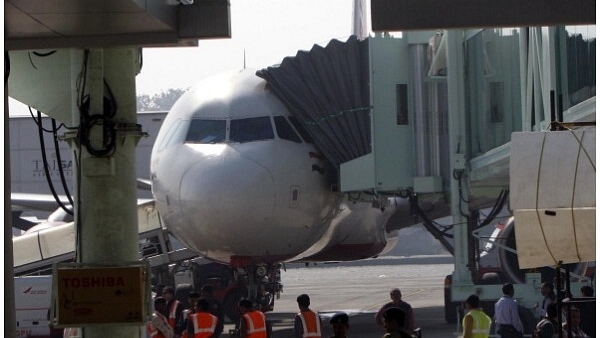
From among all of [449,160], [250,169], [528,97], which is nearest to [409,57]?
[449,160]

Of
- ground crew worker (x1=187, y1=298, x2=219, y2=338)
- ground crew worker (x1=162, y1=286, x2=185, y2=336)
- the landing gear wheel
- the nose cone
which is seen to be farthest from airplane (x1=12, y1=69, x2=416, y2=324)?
ground crew worker (x1=187, y1=298, x2=219, y2=338)

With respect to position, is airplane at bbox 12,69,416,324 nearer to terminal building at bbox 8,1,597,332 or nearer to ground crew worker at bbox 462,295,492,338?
terminal building at bbox 8,1,597,332

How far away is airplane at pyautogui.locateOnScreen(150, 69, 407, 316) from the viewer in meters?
17.8

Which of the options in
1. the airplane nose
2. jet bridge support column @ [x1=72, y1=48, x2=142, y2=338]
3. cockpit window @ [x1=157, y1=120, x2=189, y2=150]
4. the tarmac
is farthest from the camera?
the tarmac

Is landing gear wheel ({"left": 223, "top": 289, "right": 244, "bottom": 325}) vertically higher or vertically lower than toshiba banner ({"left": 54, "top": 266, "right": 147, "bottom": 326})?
lower

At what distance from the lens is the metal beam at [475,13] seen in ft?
21.8

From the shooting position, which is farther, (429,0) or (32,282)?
(32,282)

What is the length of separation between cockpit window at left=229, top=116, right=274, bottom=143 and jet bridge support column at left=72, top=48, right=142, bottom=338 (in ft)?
31.6

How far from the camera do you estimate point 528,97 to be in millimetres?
14055

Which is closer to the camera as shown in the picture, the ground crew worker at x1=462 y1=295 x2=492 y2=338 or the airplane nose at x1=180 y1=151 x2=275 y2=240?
the ground crew worker at x1=462 y1=295 x2=492 y2=338

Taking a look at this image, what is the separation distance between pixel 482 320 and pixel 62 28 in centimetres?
667

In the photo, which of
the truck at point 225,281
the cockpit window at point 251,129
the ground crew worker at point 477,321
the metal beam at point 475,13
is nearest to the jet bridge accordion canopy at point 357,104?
the cockpit window at point 251,129

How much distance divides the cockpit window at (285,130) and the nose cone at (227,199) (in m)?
0.98

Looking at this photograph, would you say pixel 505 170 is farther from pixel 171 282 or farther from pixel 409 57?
pixel 171 282
